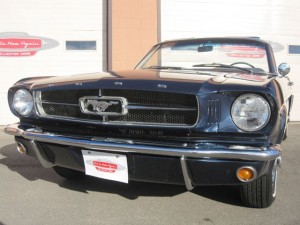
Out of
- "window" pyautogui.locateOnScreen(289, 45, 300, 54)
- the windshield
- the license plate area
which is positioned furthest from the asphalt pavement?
"window" pyautogui.locateOnScreen(289, 45, 300, 54)

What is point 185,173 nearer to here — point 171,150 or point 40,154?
point 171,150

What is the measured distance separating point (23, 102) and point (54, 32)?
18.1 feet

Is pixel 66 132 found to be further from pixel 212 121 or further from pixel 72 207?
pixel 212 121

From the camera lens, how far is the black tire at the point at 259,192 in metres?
2.94

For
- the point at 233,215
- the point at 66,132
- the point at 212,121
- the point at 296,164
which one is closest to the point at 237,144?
the point at 212,121

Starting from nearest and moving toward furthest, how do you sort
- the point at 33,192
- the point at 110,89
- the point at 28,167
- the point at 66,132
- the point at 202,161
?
the point at 202,161 → the point at 110,89 → the point at 66,132 → the point at 33,192 → the point at 28,167

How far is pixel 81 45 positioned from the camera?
864 centimetres

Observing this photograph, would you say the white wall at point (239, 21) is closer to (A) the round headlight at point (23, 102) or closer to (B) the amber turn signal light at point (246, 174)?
(A) the round headlight at point (23, 102)

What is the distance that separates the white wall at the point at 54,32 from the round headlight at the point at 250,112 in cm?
634

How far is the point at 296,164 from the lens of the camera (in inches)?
191

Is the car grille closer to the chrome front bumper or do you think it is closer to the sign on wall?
the chrome front bumper

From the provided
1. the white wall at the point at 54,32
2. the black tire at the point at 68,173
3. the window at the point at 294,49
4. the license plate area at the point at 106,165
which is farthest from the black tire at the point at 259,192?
the window at the point at 294,49

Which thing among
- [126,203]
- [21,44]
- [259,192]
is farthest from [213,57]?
[21,44]

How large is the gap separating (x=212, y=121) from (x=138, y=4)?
6.41 metres
